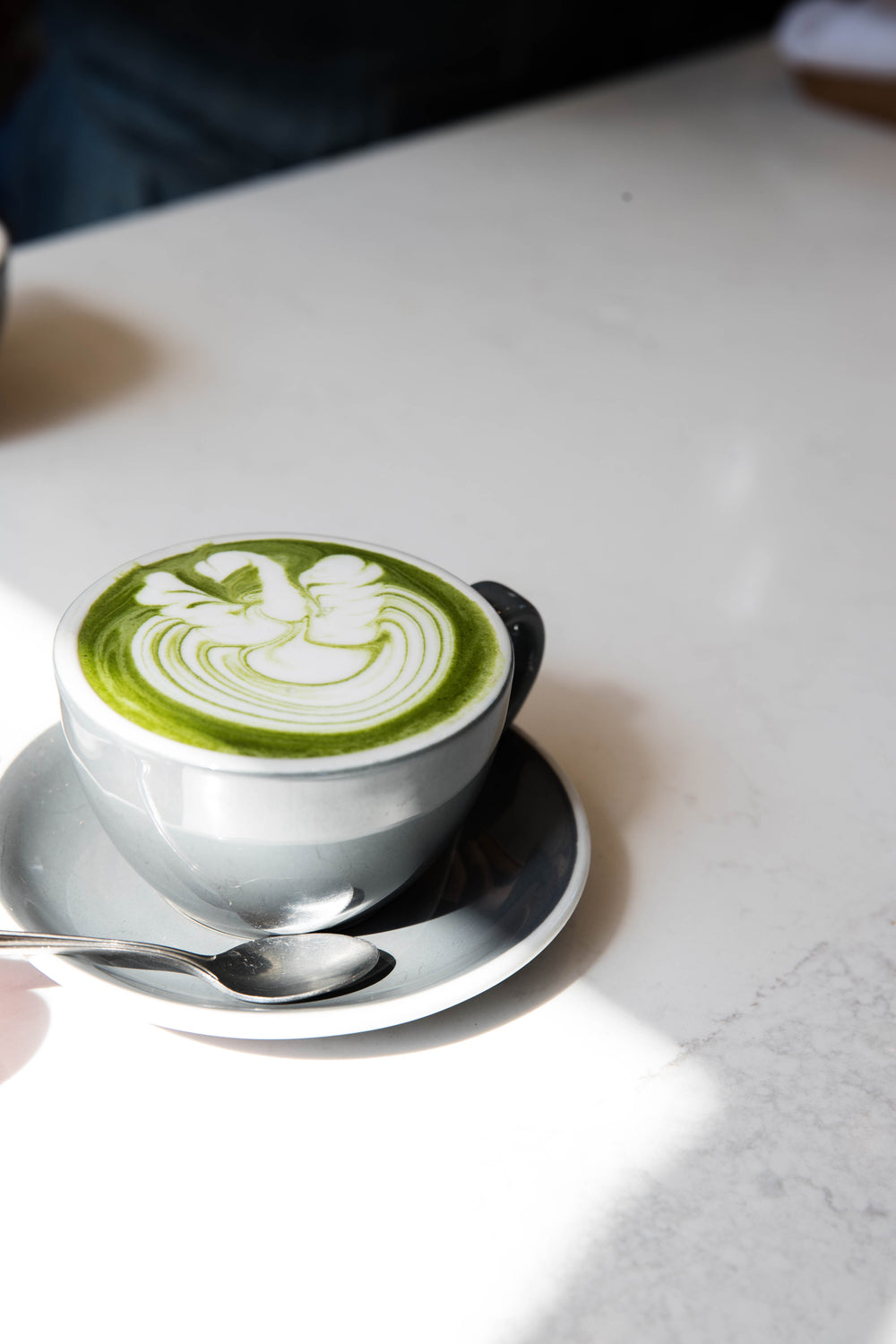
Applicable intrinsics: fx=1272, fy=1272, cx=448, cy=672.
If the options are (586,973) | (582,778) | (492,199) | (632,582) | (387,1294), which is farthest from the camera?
(492,199)

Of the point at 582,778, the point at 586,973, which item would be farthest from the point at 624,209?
the point at 586,973

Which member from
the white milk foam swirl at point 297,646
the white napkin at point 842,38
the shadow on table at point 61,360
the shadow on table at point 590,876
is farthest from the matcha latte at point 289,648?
the white napkin at point 842,38

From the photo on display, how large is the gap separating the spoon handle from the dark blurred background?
5.22 feet

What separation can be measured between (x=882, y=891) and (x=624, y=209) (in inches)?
35.1

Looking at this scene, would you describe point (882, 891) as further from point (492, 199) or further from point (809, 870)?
point (492, 199)

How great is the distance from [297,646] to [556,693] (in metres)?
0.22

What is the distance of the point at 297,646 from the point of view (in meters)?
0.44

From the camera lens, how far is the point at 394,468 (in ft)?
2.67

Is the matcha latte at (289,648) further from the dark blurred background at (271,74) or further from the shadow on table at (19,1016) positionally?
the dark blurred background at (271,74)

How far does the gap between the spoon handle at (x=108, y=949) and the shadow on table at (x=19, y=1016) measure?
4 cm

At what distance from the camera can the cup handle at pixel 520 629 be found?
49 cm

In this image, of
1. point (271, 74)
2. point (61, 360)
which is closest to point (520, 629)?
point (61, 360)

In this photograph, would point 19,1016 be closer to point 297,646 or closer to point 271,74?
point 297,646

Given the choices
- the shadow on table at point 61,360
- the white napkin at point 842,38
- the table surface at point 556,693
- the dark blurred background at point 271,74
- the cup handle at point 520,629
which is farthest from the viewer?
the dark blurred background at point 271,74
